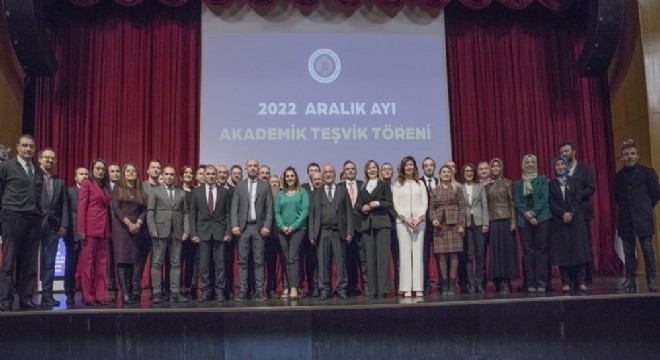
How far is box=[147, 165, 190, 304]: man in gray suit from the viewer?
206 inches

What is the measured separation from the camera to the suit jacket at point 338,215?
18.0ft

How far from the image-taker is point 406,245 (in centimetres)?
544

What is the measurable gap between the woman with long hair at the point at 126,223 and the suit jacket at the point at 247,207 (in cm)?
83

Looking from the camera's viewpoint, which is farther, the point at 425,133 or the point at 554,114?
the point at 554,114

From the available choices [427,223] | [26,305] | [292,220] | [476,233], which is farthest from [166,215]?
[476,233]

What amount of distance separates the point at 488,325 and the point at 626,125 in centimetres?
449

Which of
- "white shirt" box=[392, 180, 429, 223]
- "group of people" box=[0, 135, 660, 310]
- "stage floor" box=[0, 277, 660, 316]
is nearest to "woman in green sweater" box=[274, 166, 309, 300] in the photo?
"group of people" box=[0, 135, 660, 310]

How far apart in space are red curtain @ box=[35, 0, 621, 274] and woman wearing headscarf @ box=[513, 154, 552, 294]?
307 cm

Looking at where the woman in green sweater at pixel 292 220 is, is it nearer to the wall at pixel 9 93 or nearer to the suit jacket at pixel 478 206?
the suit jacket at pixel 478 206

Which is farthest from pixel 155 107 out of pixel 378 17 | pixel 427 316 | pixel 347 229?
pixel 427 316

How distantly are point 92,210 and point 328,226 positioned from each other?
212 centimetres

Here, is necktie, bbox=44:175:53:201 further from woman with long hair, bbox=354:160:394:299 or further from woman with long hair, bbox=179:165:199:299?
woman with long hair, bbox=354:160:394:299

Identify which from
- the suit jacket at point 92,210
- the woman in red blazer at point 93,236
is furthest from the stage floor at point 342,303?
the suit jacket at point 92,210

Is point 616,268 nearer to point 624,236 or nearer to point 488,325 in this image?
point 624,236
